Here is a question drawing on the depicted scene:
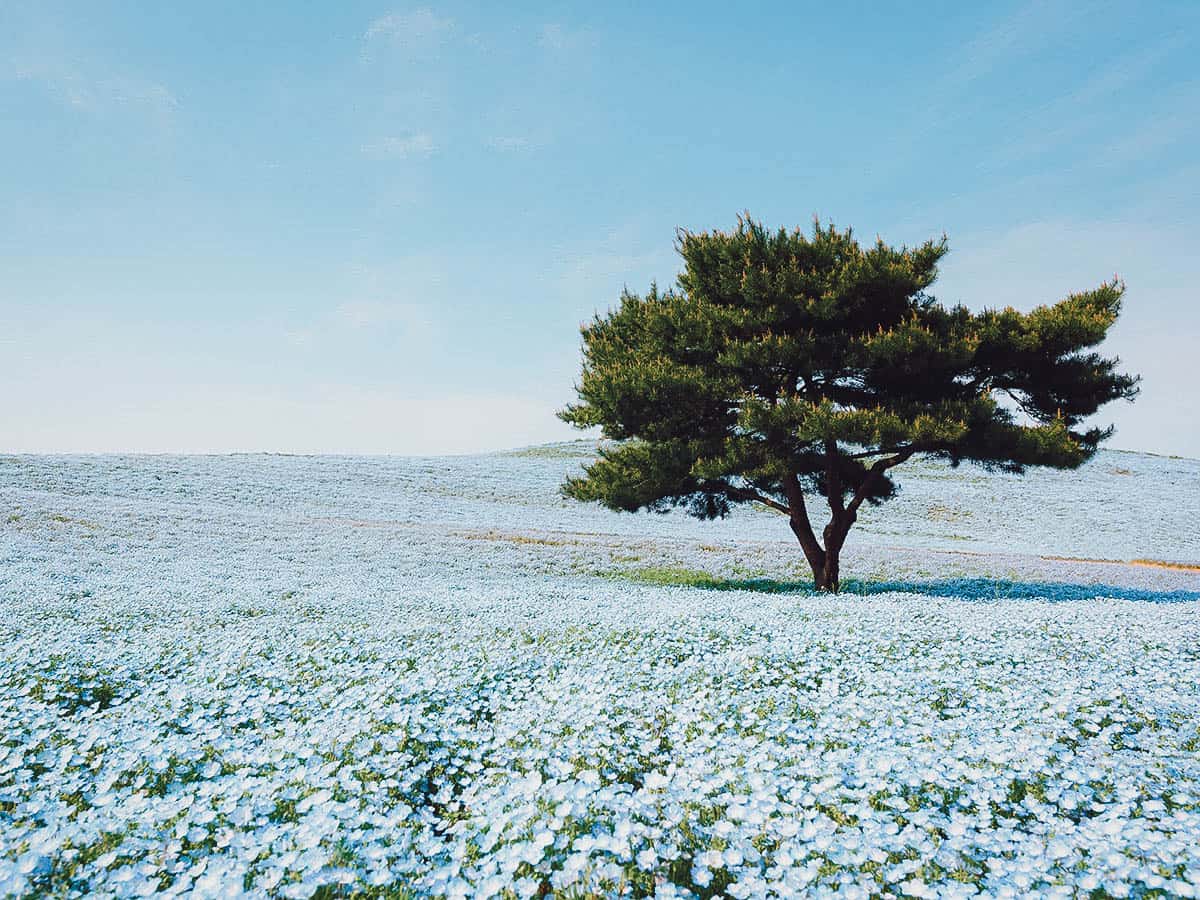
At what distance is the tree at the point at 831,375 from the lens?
687 inches

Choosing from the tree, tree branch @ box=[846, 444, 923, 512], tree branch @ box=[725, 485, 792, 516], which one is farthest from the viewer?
tree branch @ box=[725, 485, 792, 516]

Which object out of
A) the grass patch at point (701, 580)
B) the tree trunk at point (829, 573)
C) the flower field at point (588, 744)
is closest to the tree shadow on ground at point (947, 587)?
the grass patch at point (701, 580)

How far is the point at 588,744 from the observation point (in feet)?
18.2

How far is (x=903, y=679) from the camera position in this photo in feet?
24.2

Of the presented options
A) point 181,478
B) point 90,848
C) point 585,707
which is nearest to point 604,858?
point 585,707

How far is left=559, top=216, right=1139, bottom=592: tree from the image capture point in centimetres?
1744

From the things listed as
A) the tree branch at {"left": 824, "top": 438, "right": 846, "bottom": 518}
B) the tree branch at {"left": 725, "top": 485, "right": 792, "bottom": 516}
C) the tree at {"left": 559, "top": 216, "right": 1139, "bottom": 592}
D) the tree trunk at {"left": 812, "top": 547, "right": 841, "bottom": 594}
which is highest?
the tree at {"left": 559, "top": 216, "right": 1139, "bottom": 592}

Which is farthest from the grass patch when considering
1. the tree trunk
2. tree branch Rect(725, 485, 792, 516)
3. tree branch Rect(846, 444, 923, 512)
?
tree branch Rect(846, 444, 923, 512)

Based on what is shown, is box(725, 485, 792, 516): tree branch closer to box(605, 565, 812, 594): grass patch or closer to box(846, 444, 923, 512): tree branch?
box(846, 444, 923, 512): tree branch

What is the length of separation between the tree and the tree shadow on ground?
1618 millimetres

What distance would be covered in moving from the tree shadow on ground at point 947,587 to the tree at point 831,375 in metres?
1.62

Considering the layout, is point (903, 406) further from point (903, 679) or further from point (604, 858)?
point (604, 858)

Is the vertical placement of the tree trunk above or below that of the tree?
below

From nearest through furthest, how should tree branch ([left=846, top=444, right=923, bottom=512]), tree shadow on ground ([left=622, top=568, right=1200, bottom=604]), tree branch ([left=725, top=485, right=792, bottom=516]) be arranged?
tree shadow on ground ([left=622, top=568, right=1200, bottom=604]) < tree branch ([left=846, top=444, right=923, bottom=512]) < tree branch ([left=725, top=485, right=792, bottom=516])
